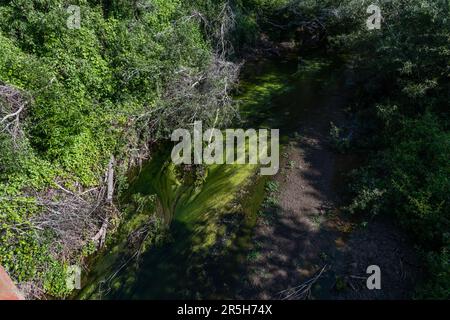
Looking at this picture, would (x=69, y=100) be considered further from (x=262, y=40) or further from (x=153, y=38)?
(x=262, y=40)

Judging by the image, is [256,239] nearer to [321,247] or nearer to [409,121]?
[321,247]

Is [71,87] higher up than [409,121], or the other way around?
[71,87]

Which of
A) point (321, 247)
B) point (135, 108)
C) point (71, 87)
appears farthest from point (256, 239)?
point (71, 87)

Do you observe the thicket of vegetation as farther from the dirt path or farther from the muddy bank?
the muddy bank

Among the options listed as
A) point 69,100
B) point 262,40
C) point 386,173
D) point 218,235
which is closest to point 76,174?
point 69,100

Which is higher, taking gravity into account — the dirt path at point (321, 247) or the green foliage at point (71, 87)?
the green foliage at point (71, 87)

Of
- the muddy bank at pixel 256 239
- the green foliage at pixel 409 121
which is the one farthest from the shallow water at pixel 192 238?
the green foliage at pixel 409 121

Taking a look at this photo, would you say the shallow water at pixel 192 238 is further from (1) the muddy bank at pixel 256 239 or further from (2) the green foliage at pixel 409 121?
(2) the green foliage at pixel 409 121
